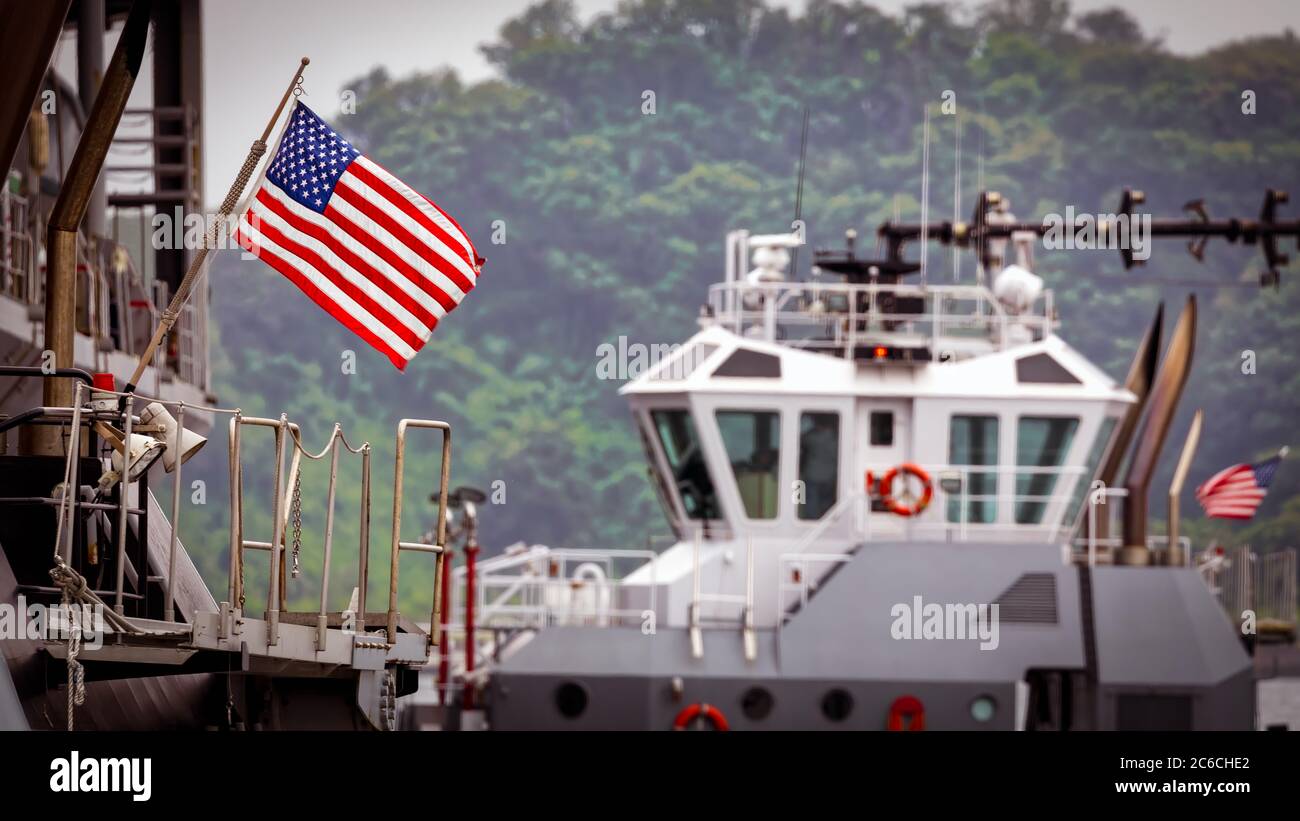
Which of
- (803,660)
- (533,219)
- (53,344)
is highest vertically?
(533,219)

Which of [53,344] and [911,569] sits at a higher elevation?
[53,344]

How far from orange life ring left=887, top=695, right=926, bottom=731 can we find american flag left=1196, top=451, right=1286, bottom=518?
18.4 ft

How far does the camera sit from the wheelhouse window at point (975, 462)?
84.9ft

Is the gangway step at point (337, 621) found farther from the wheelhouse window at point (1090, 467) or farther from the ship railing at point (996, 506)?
the wheelhouse window at point (1090, 467)

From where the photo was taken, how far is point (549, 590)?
27328mm

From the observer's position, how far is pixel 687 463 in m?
26.1

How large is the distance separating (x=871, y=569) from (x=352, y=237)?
12950 millimetres

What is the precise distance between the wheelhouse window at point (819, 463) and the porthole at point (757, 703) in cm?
259

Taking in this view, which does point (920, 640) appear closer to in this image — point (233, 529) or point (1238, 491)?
point (1238, 491)

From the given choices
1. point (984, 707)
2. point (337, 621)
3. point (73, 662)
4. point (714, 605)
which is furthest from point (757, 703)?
point (73, 662)
